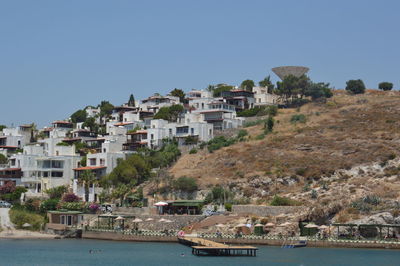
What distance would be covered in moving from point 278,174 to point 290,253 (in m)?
30.1

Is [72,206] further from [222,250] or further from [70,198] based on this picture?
[222,250]

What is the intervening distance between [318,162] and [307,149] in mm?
7026

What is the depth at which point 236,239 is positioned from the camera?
266 ft

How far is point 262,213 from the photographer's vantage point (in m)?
86.9

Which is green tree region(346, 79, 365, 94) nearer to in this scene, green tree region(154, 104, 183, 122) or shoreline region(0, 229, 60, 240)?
green tree region(154, 104, 183, 122)

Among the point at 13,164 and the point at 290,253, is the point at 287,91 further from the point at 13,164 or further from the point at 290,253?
the point at 290,253

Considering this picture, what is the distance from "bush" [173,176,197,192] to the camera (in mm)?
100812

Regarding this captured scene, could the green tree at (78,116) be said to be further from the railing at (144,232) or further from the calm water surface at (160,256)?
the calm water surface at (160,256)

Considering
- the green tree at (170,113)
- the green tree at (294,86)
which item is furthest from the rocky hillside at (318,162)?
the green tree at (170,113)

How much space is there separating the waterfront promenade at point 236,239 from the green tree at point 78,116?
71.7 m

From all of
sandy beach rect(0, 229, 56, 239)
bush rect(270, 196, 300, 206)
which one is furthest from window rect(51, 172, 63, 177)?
bush rect(270, 196, 300, 206)

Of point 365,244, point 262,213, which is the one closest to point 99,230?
point 262,213

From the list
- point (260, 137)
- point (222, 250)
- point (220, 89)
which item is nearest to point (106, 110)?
point (220, 89)

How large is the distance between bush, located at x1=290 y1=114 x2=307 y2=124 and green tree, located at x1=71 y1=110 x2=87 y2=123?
50.7 m
